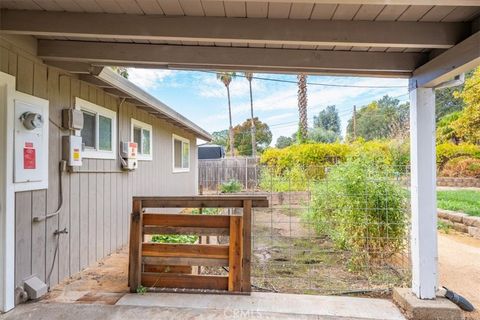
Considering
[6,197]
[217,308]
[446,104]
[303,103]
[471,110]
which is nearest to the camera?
[6,197]

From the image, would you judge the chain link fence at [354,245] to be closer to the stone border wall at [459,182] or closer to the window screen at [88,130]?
the window screen at [88,130]

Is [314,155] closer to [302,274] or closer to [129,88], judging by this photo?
[302,274]

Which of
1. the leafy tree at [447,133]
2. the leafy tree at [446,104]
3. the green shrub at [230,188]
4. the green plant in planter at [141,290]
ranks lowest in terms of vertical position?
the green plant in planter at [141,290]

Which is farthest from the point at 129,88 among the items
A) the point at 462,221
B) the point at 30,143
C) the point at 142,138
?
the point at 462,221

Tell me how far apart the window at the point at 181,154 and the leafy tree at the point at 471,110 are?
9.72 meters

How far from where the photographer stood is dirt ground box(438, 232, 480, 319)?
3.34 metres

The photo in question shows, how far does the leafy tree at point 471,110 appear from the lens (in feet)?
32.9

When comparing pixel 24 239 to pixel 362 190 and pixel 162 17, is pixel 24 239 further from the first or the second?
pixel 362 190

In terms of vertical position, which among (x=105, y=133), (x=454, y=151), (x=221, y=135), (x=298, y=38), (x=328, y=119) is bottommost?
(x=105, y=133)

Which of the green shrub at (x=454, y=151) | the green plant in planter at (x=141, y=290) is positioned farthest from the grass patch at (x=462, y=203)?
the green plant in planter at (x=141, y=290)

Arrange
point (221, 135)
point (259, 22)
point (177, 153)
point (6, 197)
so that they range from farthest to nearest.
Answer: point (221, 135)
point (177, 153)
point (6, 197)
point (259, 22)

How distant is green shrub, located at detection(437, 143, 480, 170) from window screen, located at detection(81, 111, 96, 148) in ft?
46.1

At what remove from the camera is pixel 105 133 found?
14.5 feet

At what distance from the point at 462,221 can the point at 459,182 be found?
24.0ft
